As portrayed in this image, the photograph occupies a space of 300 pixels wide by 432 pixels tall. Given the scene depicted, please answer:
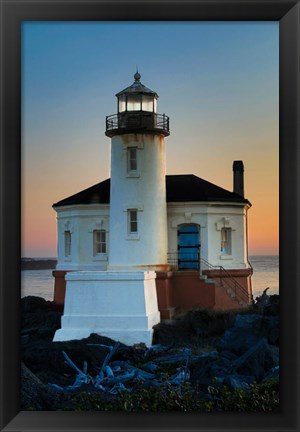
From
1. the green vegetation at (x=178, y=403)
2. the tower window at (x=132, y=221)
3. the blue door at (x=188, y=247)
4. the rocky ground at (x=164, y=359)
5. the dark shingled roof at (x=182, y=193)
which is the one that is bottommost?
the rocky ground at (x=164, y=359)

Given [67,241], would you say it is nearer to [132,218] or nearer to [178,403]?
[132,218]

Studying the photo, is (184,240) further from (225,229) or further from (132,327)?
(132,327)

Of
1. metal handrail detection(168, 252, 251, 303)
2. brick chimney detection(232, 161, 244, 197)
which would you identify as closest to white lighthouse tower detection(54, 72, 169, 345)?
metal handrail detection(168, 252, 251, 303)

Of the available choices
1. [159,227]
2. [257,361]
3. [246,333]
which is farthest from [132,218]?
[257,361]

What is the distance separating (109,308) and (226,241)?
15.0 feet

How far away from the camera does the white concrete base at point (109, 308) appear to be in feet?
46.6

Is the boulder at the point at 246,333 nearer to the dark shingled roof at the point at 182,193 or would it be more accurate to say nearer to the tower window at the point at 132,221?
the tower window at the point at 132,221

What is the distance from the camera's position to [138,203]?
653 inches

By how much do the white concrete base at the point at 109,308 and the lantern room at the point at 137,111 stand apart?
4220 millimetres

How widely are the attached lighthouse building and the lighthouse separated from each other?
26 mm

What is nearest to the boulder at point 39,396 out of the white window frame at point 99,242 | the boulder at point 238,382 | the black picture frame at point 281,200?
the boulder at point 238,382

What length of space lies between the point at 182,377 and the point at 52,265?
8925 mm

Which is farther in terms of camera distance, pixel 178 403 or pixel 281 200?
pixel 178 403

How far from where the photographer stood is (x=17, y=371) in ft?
14.8
